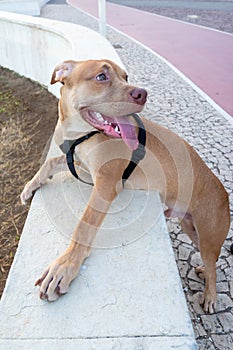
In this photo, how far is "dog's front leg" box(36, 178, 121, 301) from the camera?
6.29 feet

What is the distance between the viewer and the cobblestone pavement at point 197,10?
1452cm

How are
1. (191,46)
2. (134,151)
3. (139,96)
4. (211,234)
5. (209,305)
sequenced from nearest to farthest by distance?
(139,96), (134,151), (211,234), (209,305), (191,46)

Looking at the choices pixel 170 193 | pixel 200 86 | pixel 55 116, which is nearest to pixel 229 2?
pixel 200 86

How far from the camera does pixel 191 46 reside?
1068cm

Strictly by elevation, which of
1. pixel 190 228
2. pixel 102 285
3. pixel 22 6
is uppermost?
pixel 102 285

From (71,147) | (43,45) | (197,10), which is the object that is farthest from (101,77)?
(197,10)

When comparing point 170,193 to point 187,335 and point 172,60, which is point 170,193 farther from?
point 172,60

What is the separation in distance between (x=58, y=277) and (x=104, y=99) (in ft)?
3.48

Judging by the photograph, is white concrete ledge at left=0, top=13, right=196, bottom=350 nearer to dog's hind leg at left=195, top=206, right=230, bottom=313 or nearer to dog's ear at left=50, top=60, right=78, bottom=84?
dog's hind leg at left=195, top=206, right=230, bottom=313

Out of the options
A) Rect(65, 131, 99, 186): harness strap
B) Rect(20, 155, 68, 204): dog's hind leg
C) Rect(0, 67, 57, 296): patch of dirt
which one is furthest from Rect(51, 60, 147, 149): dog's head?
Rect(0, 67, 57, 296): patch of dirt

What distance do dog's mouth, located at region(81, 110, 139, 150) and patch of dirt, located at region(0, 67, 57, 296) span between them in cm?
151

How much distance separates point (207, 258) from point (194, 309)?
0.41 meters

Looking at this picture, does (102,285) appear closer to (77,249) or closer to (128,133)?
(77,249)

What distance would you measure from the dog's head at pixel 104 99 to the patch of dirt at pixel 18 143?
5.00ft
